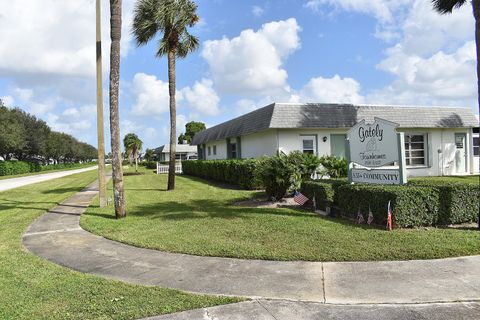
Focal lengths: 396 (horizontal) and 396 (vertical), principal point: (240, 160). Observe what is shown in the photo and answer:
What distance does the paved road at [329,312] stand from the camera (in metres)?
4.04

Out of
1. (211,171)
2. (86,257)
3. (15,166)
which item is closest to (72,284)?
(86,257)

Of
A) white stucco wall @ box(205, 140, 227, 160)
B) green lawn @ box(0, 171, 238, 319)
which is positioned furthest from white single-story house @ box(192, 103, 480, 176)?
green lawn @ box(0, 171, 238, 319)

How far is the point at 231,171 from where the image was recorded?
62.4 feet

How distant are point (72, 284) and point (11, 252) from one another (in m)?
2.72

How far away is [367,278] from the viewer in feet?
17.0

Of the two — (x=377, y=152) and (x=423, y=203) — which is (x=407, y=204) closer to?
(x=423, y=203)

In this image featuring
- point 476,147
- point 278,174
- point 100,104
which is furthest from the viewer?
point 476,147

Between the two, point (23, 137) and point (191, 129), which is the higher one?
point (191, 129)

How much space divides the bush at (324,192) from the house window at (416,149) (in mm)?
12437

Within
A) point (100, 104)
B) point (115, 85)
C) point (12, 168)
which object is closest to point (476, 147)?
point (100, 104)

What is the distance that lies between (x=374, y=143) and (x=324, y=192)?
1.71m

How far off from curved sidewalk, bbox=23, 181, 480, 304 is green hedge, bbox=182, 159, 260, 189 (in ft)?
21.7

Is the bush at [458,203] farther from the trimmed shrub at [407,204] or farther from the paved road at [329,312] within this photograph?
the paved road at [329,312]

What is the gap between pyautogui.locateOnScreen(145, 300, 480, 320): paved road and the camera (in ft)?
13.2
